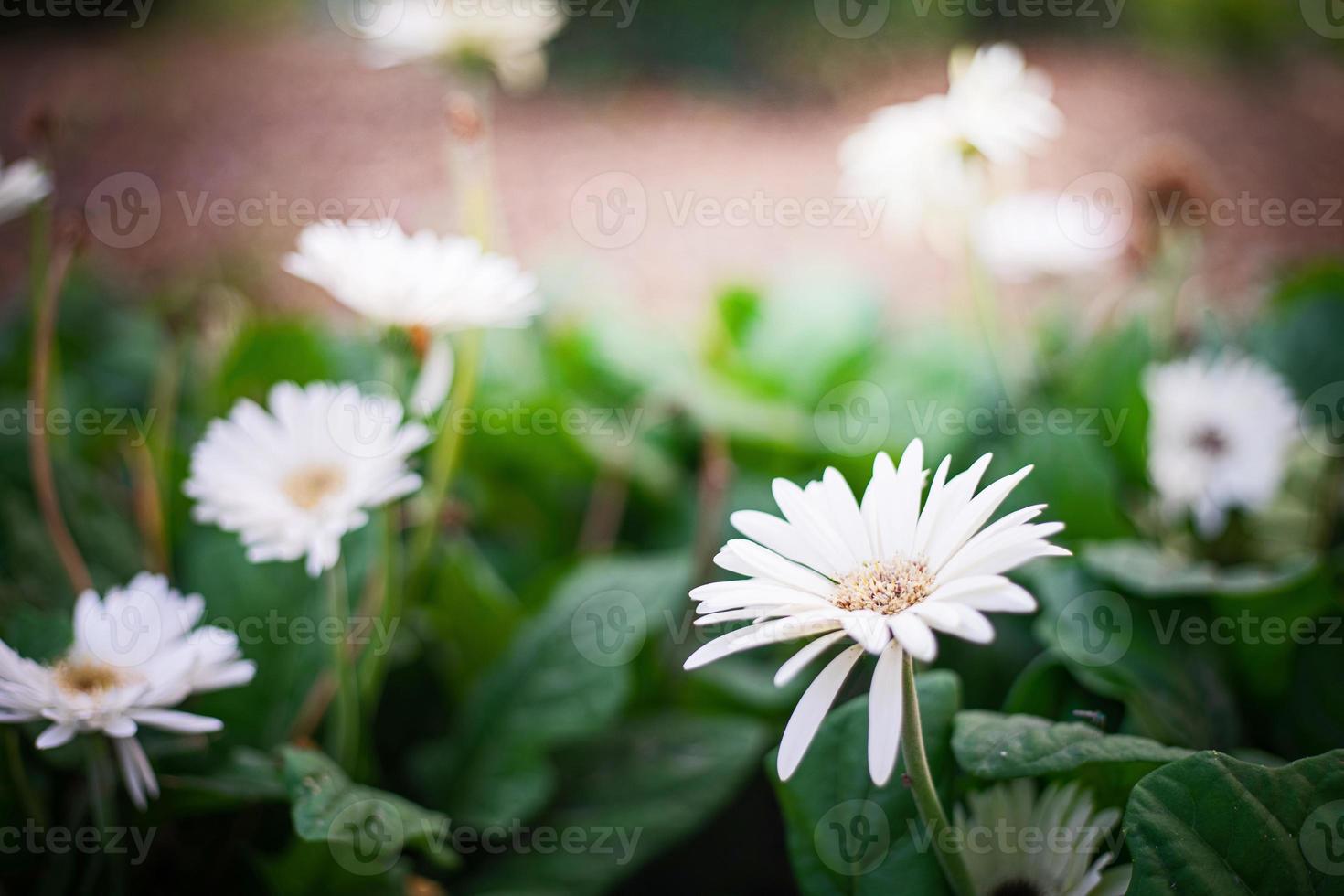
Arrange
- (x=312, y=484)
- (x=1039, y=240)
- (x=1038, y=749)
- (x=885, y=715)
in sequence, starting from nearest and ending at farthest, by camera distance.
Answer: (x=885, y=715) → (x=1038, y=749) → (x=312, y=484) → (x=1039, y=240)

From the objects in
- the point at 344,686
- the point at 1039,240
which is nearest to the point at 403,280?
the point at 344,686

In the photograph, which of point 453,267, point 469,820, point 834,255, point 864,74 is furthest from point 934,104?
point 864,74

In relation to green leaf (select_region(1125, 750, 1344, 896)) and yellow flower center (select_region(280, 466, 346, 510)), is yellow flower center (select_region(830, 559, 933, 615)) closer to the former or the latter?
green leaf (select_region(1125, 750, 1344, 896))

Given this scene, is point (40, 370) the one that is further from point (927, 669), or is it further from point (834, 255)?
point (834, 255)

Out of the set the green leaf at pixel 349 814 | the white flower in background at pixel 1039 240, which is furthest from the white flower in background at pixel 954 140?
the green leaf at pixel 349 814

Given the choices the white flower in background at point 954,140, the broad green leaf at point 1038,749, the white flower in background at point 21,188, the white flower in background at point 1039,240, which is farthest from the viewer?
the white flower in background at point 1039,240

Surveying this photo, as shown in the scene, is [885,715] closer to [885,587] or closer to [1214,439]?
[885,587]

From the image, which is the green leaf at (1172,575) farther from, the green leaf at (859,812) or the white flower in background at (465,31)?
the white flower in background at (465,31)

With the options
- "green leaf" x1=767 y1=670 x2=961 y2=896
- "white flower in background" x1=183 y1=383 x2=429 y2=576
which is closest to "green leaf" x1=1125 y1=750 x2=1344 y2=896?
"green leaf" x1=767 y1=670 x2=961 y2=896

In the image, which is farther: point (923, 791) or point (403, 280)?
point (403, 280)
